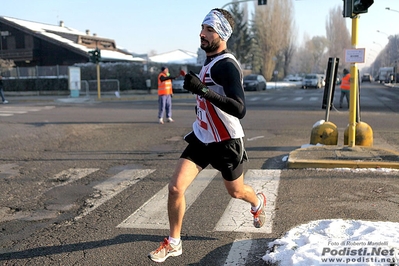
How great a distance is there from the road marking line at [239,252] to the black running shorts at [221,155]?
0.65 m

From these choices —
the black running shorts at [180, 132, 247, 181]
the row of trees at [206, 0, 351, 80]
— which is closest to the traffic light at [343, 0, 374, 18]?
the black running shorts at [180, 132, 247, 181]

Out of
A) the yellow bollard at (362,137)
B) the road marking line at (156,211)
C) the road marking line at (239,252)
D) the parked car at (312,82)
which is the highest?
the parked car at (312,82)

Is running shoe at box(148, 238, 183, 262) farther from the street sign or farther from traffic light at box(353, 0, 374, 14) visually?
traffic light at box(353, 0, 374, 14)

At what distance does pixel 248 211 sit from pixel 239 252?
115cm

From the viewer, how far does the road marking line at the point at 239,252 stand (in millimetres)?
3520

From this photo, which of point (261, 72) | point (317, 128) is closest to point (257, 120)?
point (317, 128)

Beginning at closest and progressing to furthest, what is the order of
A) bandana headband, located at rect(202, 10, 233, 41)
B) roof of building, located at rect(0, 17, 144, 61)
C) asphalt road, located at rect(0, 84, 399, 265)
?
bandana headband, located at rect(202, 10, 233, 41)
asphalt road, located at rect(0, 84, 399, 265)
roof of building, located at rect(0, 17, 144, 61)

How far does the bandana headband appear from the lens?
3463 millimetres

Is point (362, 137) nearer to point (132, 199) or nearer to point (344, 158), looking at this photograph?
point (344, 158)

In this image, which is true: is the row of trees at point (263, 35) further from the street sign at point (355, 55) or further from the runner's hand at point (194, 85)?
the runner's hand at point (194, 85)

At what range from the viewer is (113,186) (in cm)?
622

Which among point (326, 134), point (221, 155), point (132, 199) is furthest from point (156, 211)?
point (326, 134)

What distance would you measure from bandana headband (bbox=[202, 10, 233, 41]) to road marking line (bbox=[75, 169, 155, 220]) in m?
2.75

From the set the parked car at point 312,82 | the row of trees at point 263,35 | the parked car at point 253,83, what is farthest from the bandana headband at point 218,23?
the row of trees at point 263,35
